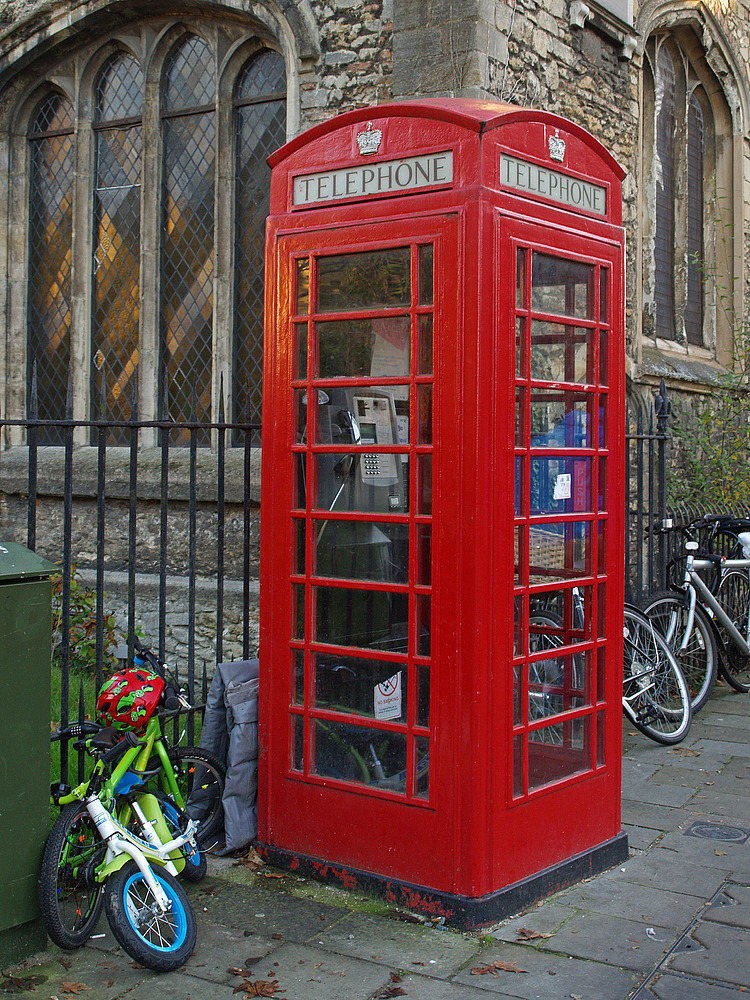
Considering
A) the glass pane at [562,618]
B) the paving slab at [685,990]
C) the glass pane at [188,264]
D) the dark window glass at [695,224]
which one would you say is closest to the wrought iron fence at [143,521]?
the glass pane at [188,264]

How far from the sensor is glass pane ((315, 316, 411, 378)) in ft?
12.1

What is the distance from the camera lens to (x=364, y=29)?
7.37 metres

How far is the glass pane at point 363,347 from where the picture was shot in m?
3.68

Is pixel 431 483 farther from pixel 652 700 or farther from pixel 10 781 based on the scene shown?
pixel 652 700

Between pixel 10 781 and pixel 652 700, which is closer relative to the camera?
pixel 10 781

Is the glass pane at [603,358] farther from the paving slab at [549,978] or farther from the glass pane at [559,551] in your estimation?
the paving slab at [549,978]

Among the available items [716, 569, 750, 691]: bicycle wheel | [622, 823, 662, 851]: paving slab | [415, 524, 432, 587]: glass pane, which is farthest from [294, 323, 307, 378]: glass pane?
[716, 569, 750, 691]: bicycle wheel

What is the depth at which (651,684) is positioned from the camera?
6051mm

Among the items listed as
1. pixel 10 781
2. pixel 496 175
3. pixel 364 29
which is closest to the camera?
pixel 10 781

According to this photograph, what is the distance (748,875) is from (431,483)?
6.91 ft

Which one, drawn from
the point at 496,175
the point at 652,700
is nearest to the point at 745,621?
the point at 652,700

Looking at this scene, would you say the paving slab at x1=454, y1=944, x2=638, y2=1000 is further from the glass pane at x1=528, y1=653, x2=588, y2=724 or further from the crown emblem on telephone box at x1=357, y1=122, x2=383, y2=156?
the crown emblem on telephone box at x1=357, y1=122, x2=383, y2=156

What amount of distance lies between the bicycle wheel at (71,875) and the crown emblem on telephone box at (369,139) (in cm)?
255

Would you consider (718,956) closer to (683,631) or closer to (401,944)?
(401,944)
